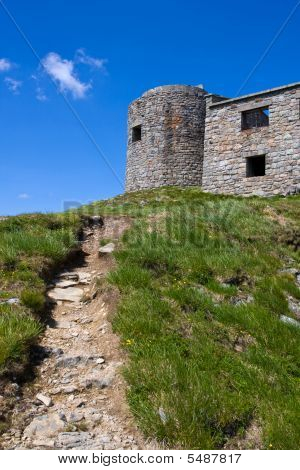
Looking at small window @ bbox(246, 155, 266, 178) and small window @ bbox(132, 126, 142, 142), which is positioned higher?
small window @ bbox(132, 126, 142, 142)

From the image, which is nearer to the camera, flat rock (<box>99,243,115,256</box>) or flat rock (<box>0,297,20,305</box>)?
flat rock (<box>0,297,20,305</box>)

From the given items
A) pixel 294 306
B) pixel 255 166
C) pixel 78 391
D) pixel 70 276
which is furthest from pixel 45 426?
pixel 255 166

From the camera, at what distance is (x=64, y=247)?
375 inches

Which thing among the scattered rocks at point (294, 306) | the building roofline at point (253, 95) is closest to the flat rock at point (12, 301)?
the scattered rocks at point (294, 306)

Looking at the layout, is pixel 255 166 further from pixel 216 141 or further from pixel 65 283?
pixel 65 283

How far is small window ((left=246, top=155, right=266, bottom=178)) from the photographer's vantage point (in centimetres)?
2130

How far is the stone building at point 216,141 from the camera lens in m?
20.1

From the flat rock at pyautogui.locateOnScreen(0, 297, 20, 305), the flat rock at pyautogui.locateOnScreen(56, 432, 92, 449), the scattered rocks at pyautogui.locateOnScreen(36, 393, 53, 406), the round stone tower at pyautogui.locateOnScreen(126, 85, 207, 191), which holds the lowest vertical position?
the flat rock at pyautogui.locateOnScreen(56, 432, 92, 449)

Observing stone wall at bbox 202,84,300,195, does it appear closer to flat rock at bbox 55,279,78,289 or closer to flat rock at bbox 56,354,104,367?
flat rock at bbox 55,279,78,289

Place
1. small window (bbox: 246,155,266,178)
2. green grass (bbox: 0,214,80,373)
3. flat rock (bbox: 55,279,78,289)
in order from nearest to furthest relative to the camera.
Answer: green grass (bbox: 0,214,80,373)
flat rock (bbox: 55,279,78,289)
small window (bbox: 246,155,266,178)

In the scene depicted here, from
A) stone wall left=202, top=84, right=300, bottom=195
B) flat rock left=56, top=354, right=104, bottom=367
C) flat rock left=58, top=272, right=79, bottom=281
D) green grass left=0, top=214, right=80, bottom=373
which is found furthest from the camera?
stone wall left=202, top=84, right=300, bottom=195

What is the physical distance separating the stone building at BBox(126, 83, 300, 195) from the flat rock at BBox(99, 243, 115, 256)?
1238 centimetres

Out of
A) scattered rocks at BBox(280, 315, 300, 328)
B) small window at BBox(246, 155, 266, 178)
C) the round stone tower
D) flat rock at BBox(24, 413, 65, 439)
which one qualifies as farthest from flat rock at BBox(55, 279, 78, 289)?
the round stone tower
